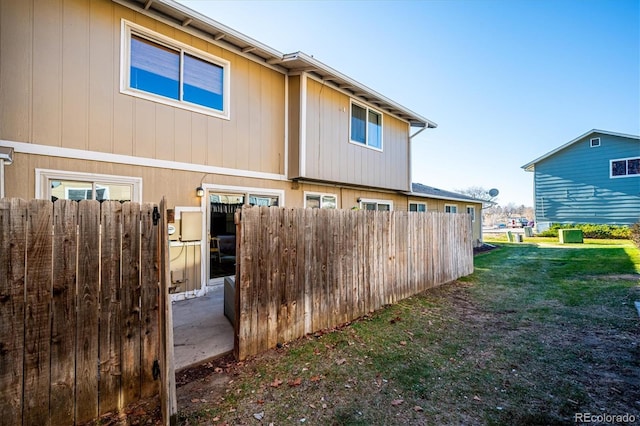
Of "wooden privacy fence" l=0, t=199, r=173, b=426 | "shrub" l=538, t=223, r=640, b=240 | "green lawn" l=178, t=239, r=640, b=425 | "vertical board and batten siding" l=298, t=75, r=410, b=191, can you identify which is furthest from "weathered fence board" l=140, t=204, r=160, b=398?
"shrub" l=538, t=223, r=640, b=240

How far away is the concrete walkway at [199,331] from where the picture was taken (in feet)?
11.5

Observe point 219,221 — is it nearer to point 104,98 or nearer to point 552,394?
point 104,98

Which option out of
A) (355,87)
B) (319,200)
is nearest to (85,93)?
(319,200)

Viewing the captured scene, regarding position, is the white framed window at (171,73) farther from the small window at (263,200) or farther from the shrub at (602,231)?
the shrub at (602,231)

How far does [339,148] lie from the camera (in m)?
8.83

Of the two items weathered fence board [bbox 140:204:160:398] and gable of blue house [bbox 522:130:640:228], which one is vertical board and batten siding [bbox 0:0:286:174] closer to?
weathered fence board [bbox 140:204:160:398]

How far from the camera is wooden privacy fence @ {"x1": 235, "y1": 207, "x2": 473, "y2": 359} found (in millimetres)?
3682

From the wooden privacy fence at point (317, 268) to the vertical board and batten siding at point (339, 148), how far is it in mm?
2950

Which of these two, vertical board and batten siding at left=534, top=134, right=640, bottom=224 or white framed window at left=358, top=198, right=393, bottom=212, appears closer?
white framed window at left=358, top=198, right=393, bottom=212

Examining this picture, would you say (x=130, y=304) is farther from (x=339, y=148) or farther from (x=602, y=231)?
(x=602, y=231)

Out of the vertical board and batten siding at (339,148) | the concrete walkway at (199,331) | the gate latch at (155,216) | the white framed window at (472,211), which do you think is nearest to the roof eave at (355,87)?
the vertical board and batten siding at (339,148)

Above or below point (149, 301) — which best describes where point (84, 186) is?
above

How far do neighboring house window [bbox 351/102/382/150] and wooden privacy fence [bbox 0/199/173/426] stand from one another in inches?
299

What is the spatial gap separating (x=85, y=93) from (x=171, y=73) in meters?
1.57
